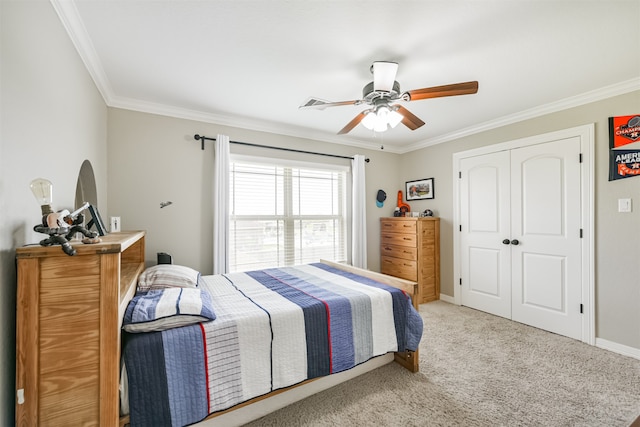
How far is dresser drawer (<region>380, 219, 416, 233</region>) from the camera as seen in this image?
3926mm

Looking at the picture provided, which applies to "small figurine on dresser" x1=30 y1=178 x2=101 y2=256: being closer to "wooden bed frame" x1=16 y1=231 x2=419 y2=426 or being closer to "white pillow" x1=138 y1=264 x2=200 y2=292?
"wooden bed frame" x1=16 y1=231 x2=419 y2=426

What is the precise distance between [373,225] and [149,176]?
10.5 ft

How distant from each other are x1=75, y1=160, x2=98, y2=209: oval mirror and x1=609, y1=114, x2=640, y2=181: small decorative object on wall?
4.66 m

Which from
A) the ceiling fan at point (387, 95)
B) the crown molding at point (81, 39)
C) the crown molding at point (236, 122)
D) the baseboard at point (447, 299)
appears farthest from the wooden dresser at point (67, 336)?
the baseboard at point (447, 299)

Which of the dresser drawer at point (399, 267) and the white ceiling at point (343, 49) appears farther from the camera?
the dresser drawer at point (399, 267)

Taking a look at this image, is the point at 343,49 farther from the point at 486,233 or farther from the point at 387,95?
the point at 486,233

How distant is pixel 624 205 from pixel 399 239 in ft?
7.71

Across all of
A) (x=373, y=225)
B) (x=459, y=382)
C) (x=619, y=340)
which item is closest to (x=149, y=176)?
(x=373, y=225)

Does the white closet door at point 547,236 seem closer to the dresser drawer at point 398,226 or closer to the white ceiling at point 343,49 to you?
the white ceiling at point 343,49

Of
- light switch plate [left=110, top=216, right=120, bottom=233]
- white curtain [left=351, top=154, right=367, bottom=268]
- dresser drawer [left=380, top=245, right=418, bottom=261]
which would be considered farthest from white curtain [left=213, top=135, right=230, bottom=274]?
dresser drawer [left=380, top=245, right=418, bottom=261]

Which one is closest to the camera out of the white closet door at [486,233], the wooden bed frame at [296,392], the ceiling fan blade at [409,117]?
the wooden bed frame at [296,392]

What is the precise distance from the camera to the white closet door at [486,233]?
3.34m

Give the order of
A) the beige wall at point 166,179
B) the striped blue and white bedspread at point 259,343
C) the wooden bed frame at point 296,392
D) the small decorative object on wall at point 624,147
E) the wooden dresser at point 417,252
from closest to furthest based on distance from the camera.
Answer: the striped blue and white bedspread at point 259,343 < the wooden bed frame at point 296,392 < the small decorative object on wall at point 624,147 < the beige wall at point 166,179 < the wooden dresser at point 417,252

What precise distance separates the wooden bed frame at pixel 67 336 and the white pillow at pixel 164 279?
2.90 feet
